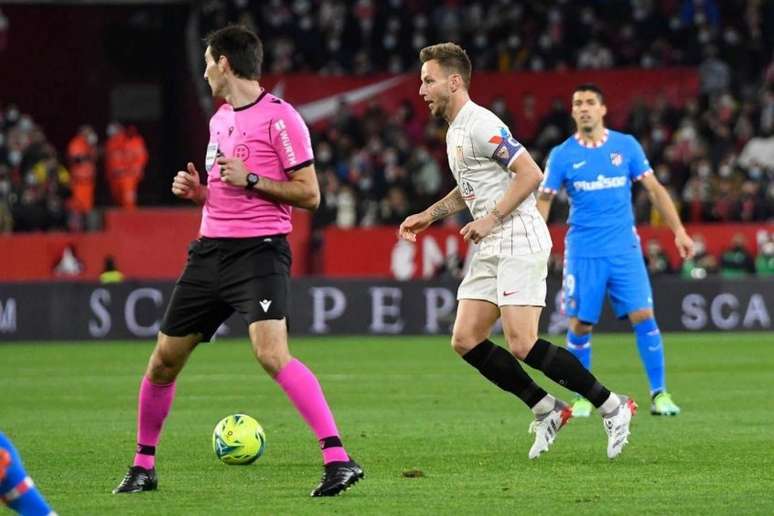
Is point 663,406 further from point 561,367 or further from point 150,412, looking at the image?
point 150,412

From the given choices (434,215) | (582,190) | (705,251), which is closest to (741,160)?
(705,251)

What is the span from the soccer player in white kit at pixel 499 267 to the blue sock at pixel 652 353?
2983mm

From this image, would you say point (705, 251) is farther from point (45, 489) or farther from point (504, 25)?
point (45, 489)

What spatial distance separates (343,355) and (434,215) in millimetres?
10869

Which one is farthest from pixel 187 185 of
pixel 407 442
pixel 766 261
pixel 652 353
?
pixel 766 261

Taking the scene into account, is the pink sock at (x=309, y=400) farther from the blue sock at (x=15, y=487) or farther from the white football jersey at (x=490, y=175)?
the blue sock at (x=15, y=487)

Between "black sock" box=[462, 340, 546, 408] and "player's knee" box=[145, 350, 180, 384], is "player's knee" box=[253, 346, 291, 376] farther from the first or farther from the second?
"black sock" box=[462, 340, 546, 408]

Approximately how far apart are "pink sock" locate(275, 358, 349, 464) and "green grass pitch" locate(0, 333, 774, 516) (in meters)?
0.24

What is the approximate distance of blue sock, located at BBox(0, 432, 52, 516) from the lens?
630 cm

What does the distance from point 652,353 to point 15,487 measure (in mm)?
7451

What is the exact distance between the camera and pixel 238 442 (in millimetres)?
9773

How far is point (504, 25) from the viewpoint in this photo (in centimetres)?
3266

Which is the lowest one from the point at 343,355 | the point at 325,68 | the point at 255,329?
the point at 343,355

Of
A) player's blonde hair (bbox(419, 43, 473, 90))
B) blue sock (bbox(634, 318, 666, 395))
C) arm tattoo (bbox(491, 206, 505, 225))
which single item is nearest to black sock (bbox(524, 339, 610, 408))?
arm tattoo (bbox(491, 206, 505, 225))
